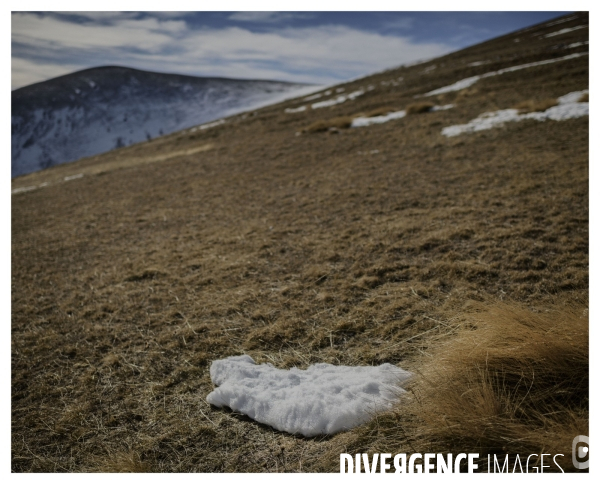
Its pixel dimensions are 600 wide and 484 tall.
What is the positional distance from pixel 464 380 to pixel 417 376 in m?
0.33

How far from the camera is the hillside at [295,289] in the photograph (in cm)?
230

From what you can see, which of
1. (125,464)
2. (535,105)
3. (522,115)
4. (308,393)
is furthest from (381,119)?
(125,464)

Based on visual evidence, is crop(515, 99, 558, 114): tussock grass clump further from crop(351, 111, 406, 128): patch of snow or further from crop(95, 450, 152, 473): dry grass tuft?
crop(95, 450, 152, 473): dry grass tuft

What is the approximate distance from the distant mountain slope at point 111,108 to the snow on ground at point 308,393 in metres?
46.9

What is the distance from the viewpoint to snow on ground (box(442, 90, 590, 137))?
9.83 m

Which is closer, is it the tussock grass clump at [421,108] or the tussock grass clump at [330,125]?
the tussock grass clump at [421,108]

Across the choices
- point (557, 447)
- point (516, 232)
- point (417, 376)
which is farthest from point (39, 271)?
point (516, 232)

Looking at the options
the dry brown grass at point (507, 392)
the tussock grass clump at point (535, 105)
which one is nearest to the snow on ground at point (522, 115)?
the tussock grass clump at point (535, 105)

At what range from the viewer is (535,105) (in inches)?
427

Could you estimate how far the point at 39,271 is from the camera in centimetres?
645

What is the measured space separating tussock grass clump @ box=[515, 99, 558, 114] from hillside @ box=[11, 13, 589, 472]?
0.11 metres

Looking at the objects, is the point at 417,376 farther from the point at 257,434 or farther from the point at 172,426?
the point at 172,426

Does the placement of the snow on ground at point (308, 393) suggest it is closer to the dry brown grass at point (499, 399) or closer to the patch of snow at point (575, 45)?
the dry brown grass at point (499, 399)

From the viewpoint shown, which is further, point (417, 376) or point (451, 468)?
point (417, 376)
